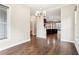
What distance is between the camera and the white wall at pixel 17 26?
422cm

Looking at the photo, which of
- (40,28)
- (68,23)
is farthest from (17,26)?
(40,28)

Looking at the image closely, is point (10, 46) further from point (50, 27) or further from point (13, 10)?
point (50, 27)

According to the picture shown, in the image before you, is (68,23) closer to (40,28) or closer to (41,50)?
(40,28)

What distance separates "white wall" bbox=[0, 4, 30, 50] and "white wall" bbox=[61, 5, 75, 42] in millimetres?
2009

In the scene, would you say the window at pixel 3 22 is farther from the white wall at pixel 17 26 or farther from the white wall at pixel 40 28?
the white wall at pixel 40 28

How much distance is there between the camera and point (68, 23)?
5.82 metres

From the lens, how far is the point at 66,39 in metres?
5.96

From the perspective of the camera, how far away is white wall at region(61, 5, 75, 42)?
5707mm

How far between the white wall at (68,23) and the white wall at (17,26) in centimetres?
201

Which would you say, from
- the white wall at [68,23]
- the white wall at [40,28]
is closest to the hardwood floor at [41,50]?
the white wall at [68,23]

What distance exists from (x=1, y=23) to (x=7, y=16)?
40 cm

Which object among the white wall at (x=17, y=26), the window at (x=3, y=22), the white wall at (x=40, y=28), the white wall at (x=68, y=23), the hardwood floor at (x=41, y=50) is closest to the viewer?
the hardwood floor at (x=41, y=50)

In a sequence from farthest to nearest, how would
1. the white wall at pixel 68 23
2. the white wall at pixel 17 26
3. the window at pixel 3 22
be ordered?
1. the white wall at pixel 68 23
2. the white wall at pixel 17 26
3. the window at pixel 3 22

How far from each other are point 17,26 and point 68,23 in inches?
106
